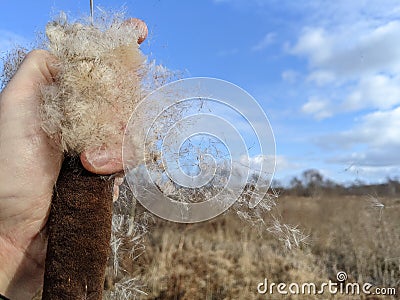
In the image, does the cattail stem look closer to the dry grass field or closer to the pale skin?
the pale skin

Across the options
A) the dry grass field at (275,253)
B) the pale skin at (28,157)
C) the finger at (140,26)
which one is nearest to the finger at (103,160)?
the pale skin at (28,157)

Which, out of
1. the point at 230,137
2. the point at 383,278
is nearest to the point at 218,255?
the point at 383,278

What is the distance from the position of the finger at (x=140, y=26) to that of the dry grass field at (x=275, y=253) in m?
2.39

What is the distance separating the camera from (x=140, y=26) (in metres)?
1.22

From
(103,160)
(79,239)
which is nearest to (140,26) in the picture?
(103,160)

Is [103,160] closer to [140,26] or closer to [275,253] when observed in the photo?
[140,26]

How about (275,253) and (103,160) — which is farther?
(275,253)

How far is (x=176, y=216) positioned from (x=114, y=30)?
1.77 feet

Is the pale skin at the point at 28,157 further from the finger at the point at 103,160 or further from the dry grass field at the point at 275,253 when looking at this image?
the dry grass field at the point at 275,253

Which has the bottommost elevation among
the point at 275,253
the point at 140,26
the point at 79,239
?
the point at 79,239

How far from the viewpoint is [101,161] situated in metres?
1.14

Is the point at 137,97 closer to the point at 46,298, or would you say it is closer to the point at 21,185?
the point at 21,185

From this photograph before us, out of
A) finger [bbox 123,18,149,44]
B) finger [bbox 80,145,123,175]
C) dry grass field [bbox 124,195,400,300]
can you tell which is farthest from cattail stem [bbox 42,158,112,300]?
dry grass field [bbox 124,195,400,300]

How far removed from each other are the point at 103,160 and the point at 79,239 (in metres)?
0.21
